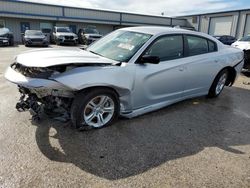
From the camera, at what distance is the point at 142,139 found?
11.7 ft

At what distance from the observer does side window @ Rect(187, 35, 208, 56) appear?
4785mm

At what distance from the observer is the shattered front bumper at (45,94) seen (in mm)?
3152

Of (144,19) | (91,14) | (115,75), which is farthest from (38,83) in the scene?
(144,19)

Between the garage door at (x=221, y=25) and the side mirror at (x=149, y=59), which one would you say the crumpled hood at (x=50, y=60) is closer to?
the side mirror at (x=149, y=59)

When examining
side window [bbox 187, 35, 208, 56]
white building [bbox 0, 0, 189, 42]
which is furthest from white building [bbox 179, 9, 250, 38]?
side window [bbox 187, 35, 208, 56]

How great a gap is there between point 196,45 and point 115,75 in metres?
2.26

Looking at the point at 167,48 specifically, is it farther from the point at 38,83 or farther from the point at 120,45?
the point at 38,83

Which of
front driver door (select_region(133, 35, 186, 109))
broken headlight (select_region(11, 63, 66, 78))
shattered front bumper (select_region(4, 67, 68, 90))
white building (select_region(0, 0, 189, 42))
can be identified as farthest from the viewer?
white building (select_region(0, 0, 189, 42))

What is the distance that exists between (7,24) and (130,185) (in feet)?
90.0

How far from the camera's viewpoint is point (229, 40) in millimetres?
23234

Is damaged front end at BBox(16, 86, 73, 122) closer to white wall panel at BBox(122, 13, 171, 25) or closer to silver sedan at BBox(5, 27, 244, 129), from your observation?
silver sedan at BBox(5, 27, 244, 129)

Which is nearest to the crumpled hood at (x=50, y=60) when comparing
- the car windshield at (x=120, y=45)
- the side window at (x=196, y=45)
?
the car windshield at (x=120, y=45)

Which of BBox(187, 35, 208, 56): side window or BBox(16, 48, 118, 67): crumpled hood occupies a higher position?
BBox(187, 35, 208, 56): side window

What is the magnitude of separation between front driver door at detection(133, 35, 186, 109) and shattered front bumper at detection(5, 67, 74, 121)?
1130 millimetres
